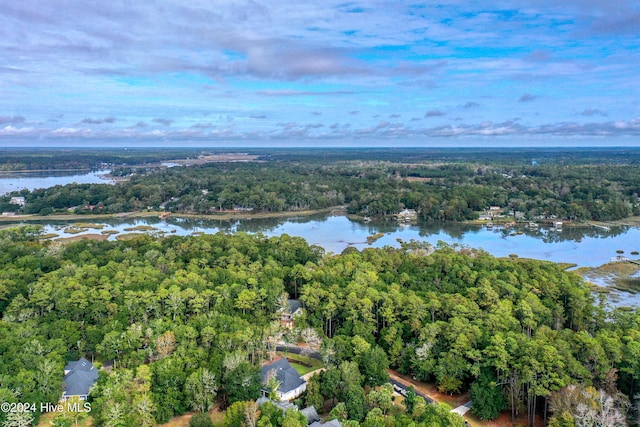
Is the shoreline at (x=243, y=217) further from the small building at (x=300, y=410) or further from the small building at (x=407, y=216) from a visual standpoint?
the small building at (x=300, y=410)

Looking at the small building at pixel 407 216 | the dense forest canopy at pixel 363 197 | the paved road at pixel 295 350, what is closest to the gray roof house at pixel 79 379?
the paved road at pixel 295 350

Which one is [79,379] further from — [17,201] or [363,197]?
[17,201]

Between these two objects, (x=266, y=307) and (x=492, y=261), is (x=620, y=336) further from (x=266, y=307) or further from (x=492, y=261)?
(x=266, y=307)

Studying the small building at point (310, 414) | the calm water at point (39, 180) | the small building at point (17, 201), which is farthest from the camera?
the calm water at point (39, 180)

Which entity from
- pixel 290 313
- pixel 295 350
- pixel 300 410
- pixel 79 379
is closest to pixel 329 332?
pixel 295 350

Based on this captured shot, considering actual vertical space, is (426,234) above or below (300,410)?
below
